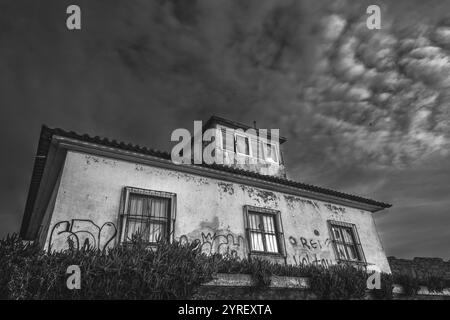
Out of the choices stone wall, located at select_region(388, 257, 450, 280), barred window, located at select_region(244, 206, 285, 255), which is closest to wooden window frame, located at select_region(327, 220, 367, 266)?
barred window, located at select_region(244, 206, 285, 255)

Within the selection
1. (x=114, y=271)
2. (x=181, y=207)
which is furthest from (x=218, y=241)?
(x=114, y=271)

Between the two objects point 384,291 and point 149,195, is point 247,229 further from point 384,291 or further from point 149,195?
point 384,291

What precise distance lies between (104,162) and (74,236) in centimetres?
212

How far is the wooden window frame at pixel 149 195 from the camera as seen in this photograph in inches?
281

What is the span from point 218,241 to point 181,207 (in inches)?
58.7

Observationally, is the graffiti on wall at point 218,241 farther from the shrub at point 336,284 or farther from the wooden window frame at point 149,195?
the shrub at point 336,284

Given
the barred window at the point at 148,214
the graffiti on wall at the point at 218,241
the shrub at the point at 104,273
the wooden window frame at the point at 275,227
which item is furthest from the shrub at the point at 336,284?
the barred window at the point at 148,214

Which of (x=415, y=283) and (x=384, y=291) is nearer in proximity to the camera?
(x=384, y=291)

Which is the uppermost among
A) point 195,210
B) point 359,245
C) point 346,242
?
point 195,210

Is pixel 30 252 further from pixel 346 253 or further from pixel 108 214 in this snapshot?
pixel 346 253

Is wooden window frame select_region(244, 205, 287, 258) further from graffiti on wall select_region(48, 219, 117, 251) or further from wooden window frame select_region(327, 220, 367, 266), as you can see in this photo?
graffiti on wall select_region(48, 219, 117, 251)

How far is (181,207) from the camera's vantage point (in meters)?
8.08

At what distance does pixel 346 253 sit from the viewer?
35.0 ft
